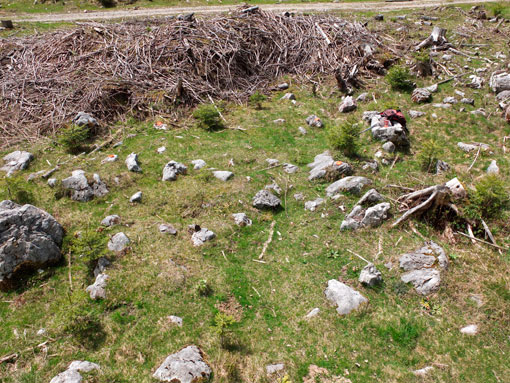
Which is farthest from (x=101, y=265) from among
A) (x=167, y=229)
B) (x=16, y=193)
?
(x=16, y=193)

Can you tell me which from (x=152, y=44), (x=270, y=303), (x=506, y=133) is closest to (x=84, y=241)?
(x=270, y=303)

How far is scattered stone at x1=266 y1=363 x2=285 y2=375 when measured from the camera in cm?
646

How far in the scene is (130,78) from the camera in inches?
675

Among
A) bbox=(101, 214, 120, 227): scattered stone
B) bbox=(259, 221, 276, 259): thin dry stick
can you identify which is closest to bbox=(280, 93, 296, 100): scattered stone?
bbox=(259, 221, 276, 259): thin dry stick

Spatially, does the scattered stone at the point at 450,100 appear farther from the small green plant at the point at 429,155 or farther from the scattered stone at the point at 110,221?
the scattered stone at the point at 110,221

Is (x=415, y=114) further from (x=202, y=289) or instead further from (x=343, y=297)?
(x=202, y=289)

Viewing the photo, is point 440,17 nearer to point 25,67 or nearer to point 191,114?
point 191,114

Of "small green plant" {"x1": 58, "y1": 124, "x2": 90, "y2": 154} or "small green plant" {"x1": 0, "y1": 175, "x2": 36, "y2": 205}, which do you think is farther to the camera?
"small green plant" {"x1": 58, "y1": 124, "x2": 90, "y2": 154}

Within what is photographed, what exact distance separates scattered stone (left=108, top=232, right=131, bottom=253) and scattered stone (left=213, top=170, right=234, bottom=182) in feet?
12.9

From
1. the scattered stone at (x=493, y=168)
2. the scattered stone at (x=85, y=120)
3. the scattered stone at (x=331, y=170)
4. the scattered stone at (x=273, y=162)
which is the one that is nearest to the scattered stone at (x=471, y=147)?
the scattered stone at (x=493, y=168)

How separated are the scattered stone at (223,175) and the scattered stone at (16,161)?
7292mm

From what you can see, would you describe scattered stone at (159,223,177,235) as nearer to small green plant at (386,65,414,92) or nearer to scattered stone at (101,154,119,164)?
scattered stone at (101,154,119,164)

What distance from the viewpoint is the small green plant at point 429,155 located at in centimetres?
1139

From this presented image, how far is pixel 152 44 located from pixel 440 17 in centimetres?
2233
